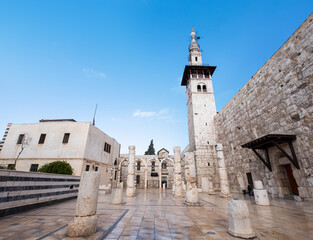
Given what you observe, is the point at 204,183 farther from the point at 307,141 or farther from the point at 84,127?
the point at 84,127

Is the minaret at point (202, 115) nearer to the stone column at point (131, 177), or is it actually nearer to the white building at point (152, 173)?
the white building at point (152, 173)

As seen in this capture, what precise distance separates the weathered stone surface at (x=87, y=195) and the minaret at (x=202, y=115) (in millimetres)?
17657

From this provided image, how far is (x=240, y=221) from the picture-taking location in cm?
348

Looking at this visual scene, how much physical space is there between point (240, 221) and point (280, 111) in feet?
31.1

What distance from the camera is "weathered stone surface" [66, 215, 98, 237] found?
333cm

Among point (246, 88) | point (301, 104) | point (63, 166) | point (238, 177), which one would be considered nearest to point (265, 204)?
point (301, 104)

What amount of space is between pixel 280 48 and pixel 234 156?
10.1 m

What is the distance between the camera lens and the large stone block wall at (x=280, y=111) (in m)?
8.28

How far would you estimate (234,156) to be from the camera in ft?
51.0

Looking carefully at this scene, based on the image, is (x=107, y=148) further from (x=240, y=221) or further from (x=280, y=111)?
(x=240, y=221)

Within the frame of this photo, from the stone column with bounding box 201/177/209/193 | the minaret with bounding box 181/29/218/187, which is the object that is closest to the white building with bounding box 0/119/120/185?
the stone column with bounding box 201/177/209/193

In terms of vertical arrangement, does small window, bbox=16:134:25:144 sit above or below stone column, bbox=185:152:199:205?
above

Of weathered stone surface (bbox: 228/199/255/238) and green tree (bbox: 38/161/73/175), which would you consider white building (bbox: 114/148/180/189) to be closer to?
green tree (bbox: 38/161/73/175)

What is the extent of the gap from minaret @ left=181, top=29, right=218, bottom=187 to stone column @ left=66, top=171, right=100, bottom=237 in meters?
17.7
